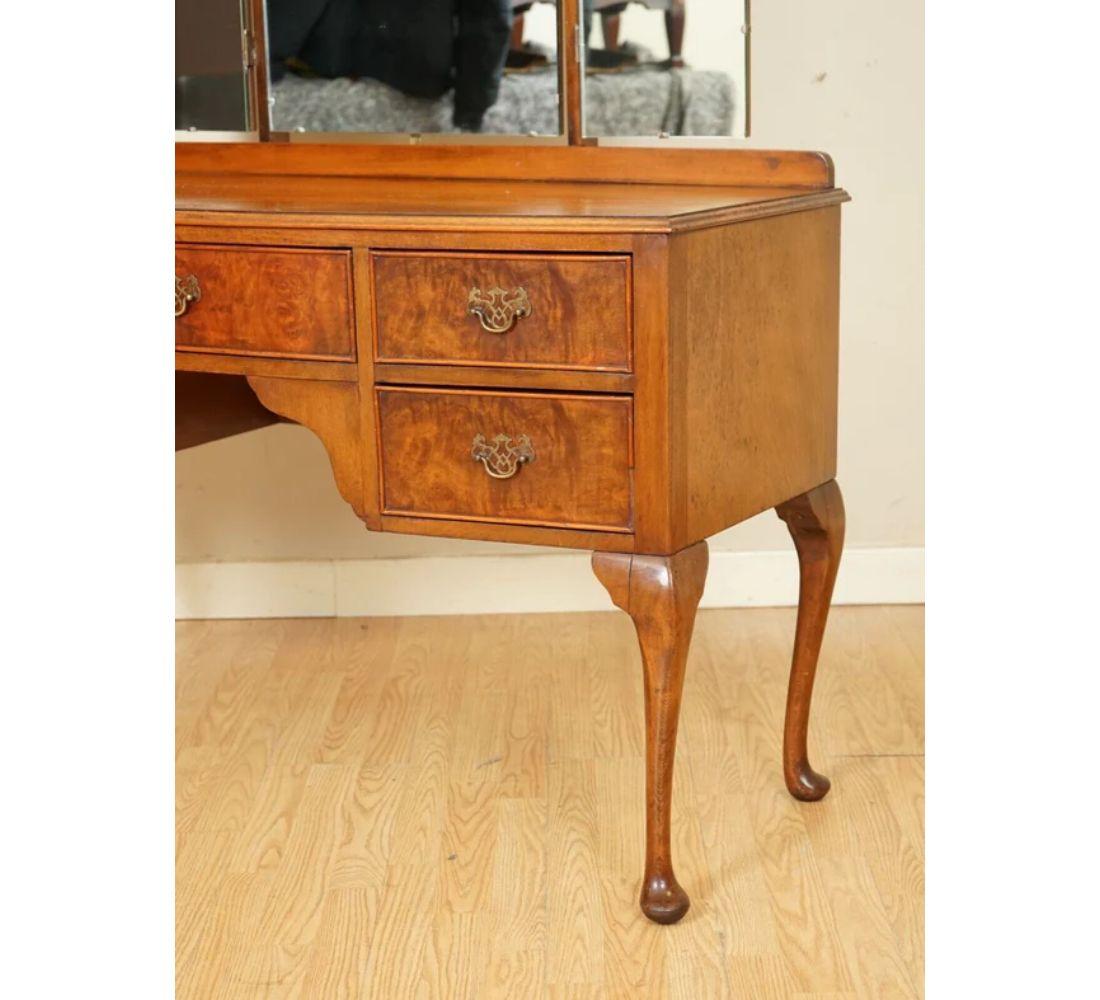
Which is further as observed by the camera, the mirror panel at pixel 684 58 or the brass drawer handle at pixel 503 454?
the mirror panel at pixel 684 58

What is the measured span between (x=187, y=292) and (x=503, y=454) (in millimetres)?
411

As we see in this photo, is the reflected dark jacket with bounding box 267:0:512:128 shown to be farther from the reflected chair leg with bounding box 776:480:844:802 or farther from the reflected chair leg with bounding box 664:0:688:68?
the reflected chair leg with bounding box 776:480:844:802

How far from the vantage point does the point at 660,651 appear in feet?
4.79

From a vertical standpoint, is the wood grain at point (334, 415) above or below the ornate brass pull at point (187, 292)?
below

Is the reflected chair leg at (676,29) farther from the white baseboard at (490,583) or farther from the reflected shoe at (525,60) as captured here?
the white baseboard at (490,583)

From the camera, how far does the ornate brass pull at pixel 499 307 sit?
1416 mm

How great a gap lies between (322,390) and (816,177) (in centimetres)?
62

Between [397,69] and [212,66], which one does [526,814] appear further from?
[212,66]

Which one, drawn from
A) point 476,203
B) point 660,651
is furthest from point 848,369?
point 660,651

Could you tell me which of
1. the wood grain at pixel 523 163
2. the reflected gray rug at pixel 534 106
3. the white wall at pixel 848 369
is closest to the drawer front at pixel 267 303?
the wood grain at pixel 523 163

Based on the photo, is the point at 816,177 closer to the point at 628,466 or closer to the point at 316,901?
the point at 628,466

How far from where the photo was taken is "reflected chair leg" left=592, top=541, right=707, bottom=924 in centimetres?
144

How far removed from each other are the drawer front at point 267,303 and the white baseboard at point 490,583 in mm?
972
